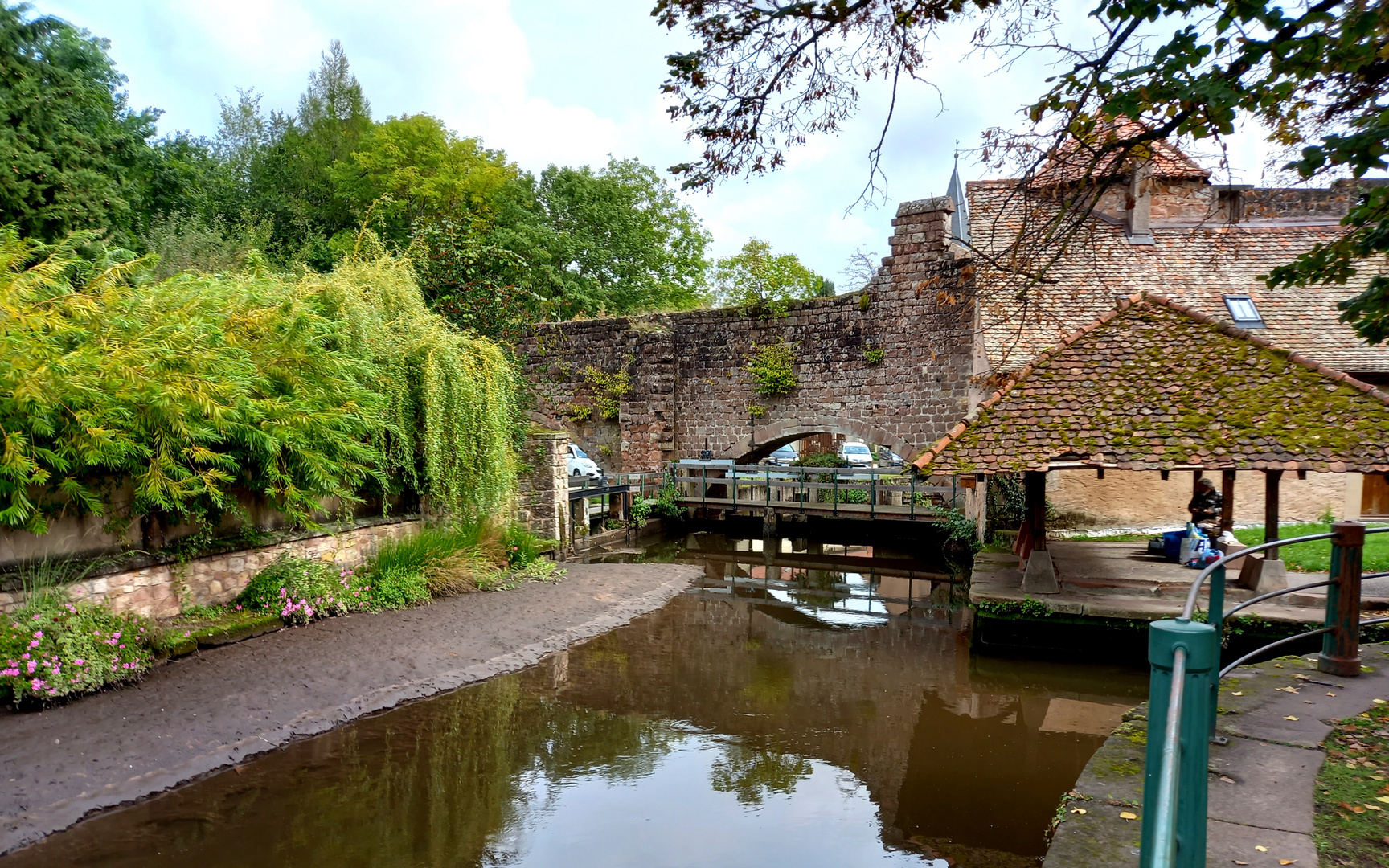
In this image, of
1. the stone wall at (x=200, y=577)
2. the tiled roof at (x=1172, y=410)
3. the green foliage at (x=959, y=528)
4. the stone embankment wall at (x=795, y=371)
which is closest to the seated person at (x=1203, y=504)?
the tiled roof at (x=1172, y=410)

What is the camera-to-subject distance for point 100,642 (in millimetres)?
5430

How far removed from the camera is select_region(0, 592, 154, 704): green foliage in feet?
16.5

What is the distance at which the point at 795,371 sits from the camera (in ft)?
49.9

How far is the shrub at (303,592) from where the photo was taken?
707 centimetres

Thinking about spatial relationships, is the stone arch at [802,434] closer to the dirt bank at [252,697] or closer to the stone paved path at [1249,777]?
the dirt bank at [252,697]

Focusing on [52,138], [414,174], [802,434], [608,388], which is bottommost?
[802,434]

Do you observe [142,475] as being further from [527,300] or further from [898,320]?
[898,320]

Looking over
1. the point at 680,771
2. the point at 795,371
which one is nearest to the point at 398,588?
the point at 680,771

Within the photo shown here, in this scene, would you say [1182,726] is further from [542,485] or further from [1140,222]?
[1140,222]

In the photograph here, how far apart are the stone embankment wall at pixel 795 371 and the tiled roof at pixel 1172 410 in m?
4.76

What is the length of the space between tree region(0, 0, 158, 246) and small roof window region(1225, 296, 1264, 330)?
1832 cm

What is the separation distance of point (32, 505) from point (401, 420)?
3500 millimetres

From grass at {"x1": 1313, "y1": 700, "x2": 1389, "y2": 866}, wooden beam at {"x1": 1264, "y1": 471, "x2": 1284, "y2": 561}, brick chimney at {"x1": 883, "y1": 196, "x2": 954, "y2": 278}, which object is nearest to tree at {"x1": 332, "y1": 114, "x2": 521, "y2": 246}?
brick chimney at {"x1": 883, "y1": 196, "x2": 954, "y2": 278}

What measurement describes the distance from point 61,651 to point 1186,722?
19.9 ft
